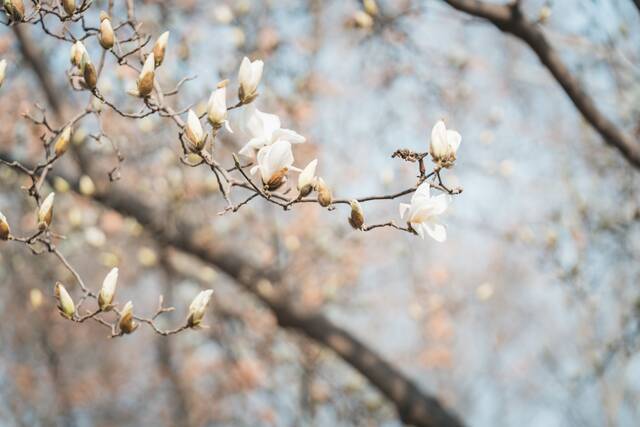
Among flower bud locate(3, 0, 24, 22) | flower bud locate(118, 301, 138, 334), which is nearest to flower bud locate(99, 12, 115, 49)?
flower bud locate(3, 0, 24, 22)

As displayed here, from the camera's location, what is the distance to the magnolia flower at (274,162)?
1124 millimetres

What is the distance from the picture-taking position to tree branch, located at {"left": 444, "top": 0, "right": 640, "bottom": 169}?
1964mm

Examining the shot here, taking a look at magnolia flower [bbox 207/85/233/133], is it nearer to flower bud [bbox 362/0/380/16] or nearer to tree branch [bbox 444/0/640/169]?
tree branch [bbox 444/0/640/169]

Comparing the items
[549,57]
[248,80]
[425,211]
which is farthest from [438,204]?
[549,57]

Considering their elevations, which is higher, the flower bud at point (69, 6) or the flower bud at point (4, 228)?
the flower bud at point (69, 6)

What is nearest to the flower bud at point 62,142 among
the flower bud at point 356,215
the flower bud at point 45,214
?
the flower bud at point 45,214

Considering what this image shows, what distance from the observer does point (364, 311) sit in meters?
4.89

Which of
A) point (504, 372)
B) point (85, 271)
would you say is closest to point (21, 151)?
point (85, 271)

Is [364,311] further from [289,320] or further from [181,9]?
[181,9]

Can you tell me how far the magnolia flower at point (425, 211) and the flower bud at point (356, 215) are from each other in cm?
7

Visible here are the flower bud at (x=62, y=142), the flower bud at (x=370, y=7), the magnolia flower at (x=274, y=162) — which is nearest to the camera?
the magnolia flower at (x=274, y=162)

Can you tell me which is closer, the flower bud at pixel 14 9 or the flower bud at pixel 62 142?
the flower bud at pixel 14 9

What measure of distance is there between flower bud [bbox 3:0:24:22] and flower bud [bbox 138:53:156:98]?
0.92 ft

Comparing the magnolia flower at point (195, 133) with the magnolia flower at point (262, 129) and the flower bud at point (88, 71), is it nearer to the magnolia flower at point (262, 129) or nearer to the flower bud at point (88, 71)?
the magnolia flower at point (262, 129)
